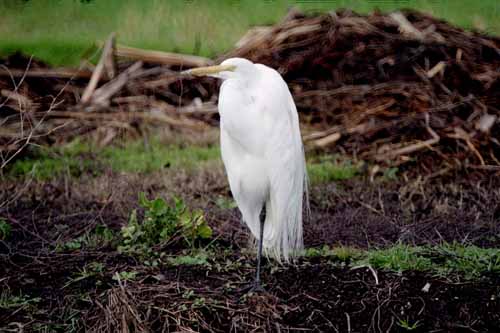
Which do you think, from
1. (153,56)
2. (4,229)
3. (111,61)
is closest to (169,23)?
(153,56)

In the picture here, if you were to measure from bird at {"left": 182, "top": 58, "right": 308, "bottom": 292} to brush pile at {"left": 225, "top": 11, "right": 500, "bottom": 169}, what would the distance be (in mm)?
2287

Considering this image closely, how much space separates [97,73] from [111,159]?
1615 millimetres

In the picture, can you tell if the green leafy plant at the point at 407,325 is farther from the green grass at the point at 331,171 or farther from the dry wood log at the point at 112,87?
the dry wood log at the point at 112,87

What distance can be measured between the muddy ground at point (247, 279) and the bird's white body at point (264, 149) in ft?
0.78

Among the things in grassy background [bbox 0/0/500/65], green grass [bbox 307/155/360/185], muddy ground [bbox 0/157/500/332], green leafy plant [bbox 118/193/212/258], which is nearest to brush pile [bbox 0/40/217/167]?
grassy background [bbox 0/0/500/65]

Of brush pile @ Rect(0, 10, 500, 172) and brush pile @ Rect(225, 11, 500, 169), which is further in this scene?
brush pile @ Rect(0, 10, 500, 172)

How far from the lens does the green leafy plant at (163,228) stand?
4.11m

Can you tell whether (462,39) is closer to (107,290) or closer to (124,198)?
(124,198)

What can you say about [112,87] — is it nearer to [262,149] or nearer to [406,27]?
[406,27]

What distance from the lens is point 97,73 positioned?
7559 mm

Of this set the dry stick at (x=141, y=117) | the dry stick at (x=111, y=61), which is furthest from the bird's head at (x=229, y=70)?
the dry stick at (x=111, y=61)

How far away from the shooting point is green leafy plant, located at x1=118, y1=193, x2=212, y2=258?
4113 mm

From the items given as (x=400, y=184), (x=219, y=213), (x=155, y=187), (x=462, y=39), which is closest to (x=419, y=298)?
(x=219, y=213)

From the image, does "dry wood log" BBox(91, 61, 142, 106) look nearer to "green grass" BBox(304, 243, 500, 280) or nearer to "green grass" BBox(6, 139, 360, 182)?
"green grass" BBox(6, 139, 360, 182)
